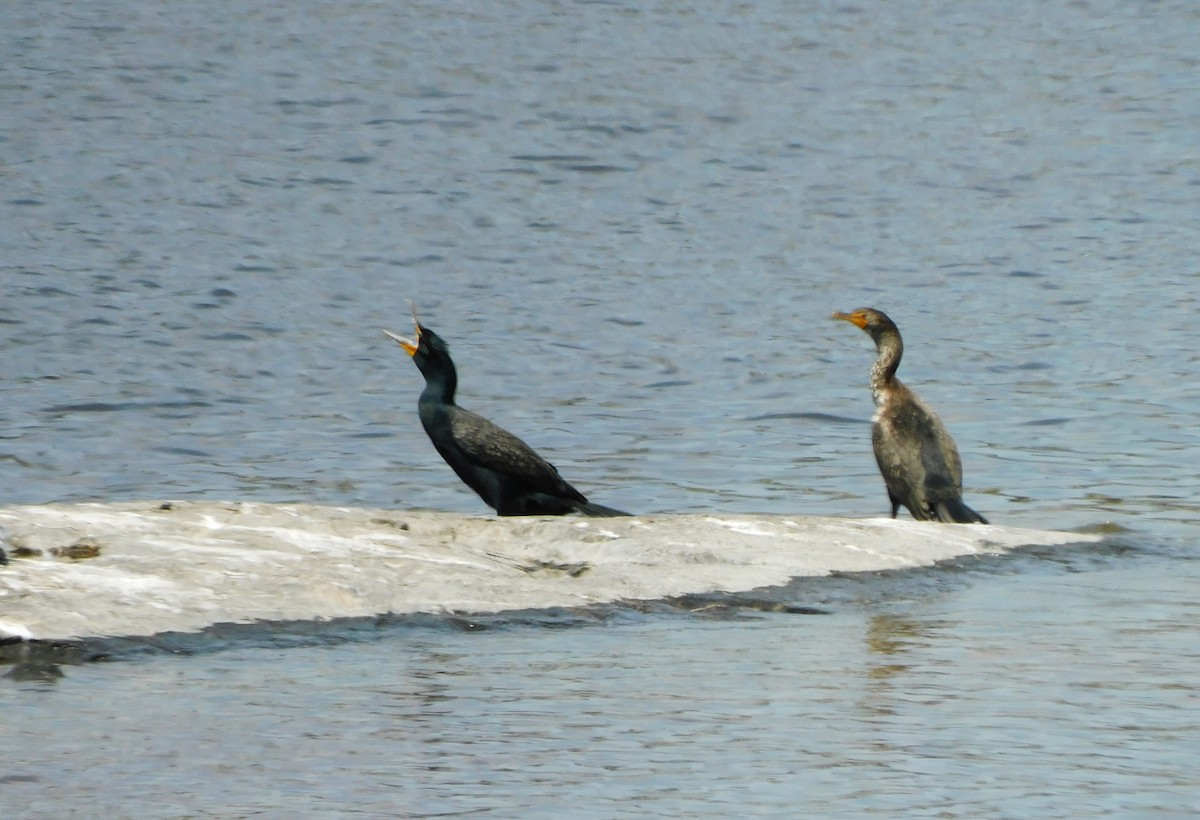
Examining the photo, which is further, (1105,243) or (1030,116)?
(1030,116)

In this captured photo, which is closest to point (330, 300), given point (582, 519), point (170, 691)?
point (582, 519)

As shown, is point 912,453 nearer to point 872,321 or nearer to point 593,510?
point 872,321

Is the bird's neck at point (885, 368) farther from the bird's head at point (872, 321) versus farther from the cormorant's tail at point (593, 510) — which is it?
the cormorant's tail at point (593, 510)

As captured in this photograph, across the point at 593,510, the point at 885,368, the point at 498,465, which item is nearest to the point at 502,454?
the point at 498,465

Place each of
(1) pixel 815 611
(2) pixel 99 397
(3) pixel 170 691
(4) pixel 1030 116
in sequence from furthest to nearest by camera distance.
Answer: (4) pixel 1030 116 → (2) pixel 99 397 → (1) pixel 815 611 → (3) pixel 170 691

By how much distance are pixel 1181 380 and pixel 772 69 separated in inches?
568

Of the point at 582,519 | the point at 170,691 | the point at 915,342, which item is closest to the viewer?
the point at 170,691

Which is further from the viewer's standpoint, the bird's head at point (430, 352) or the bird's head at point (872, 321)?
Result: the bird's head at point (872, 321)

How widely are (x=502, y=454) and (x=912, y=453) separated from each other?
84.8 inches

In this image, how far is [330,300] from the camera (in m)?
20.2

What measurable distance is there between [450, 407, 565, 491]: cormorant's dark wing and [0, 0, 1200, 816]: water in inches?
74.4

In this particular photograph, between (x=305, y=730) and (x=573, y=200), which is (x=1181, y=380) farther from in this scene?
(x=305, y=730)

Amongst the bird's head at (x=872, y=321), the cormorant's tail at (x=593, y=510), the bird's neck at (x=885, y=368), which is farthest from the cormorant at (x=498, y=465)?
the bird's head at (x=872, y=321)

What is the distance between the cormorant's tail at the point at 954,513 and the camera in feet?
34.0
